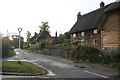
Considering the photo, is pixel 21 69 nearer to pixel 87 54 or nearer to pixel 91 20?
pixel 87 54

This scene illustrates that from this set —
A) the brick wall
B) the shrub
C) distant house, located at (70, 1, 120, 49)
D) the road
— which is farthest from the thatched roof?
the road

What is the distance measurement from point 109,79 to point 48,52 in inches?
1875

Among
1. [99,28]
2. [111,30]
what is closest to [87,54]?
[111,30]

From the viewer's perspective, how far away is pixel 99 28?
43.3 m

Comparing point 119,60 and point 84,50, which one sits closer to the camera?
point 119,60

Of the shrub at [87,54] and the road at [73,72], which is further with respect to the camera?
the shrub at [87,54]

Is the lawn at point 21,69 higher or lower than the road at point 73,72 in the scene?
higher

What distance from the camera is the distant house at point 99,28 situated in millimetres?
39938

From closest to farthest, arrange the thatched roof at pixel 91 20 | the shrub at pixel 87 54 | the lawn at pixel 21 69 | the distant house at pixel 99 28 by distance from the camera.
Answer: the lawn at pixel 21 69, the shrub at pixel 87 54, the distant house at pixel 99 28, the thatched roof at pixel 91 20

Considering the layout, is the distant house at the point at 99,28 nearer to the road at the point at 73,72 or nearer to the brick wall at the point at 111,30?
the brick wall at the point at 111,30

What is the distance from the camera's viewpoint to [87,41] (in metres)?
61.6

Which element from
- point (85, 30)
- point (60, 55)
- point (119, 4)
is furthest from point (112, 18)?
point (85, 30)

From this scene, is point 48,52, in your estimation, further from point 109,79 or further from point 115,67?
point 109,79

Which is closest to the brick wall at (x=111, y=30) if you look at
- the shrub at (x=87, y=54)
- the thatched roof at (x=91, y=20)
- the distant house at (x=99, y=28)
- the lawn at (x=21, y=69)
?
the distant house at (x=99, y=28)
